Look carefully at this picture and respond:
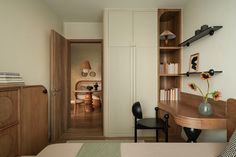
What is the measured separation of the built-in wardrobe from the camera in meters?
2.99

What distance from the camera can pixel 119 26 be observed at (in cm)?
299

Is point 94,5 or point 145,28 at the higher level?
point 94,5

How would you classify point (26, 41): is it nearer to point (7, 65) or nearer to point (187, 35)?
point (7, 65)

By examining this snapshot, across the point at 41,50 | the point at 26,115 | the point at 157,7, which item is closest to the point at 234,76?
the point at 157,7

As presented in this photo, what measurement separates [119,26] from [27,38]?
158 centimetres

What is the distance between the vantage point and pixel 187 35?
2.82 metres

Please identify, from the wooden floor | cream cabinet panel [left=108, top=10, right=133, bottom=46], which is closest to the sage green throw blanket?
the wooden floor

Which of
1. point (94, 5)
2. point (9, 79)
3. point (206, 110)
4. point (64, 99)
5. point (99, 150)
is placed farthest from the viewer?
point (64, 99)

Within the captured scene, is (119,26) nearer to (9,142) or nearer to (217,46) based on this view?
(217,46)

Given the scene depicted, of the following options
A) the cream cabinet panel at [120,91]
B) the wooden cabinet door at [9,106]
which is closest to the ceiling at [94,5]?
the cream cabinet panel at [120,91]

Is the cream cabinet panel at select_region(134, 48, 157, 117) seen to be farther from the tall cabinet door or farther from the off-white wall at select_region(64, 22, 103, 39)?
the off-white wall at select_region(64, 22, 103, 39)

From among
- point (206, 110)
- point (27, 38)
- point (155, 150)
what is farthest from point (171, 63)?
point (27, 38)

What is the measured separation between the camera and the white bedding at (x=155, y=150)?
114cm

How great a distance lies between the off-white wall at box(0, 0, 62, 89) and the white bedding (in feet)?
3.96
